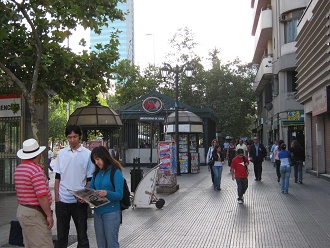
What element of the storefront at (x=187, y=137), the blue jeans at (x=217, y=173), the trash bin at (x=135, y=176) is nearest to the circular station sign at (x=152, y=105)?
the storefront at (x=187, y=137)

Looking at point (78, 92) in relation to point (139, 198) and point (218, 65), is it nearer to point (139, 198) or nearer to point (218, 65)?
point (139, 198)

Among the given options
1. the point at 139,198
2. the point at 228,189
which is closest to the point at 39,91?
the point at 139,198

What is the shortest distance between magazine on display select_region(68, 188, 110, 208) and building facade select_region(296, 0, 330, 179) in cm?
1274

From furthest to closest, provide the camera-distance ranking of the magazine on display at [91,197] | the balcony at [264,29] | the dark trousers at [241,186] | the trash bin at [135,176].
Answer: the balcony at [264,29] < the trash bin at [135,176] < the dark trousers at [241,186] < the magazine on display at [91,197]

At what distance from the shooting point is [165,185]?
635 inches

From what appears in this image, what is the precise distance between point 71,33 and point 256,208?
20.2 feet

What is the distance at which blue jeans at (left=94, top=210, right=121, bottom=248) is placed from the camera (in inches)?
223

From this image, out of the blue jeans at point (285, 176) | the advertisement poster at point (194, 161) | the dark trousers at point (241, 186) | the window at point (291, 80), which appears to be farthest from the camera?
the window at point (291, 80)

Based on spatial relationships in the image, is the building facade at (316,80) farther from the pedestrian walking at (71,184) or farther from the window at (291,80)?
the pedestrian walking at (71,184)

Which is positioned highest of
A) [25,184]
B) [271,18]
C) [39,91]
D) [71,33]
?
[271,18]

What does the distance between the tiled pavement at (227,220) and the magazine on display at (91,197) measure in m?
2.82

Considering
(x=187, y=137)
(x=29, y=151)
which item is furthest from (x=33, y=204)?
(x=187, y=137)

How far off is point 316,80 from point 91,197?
15778 millimetres

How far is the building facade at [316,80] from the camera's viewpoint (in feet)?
57.0
